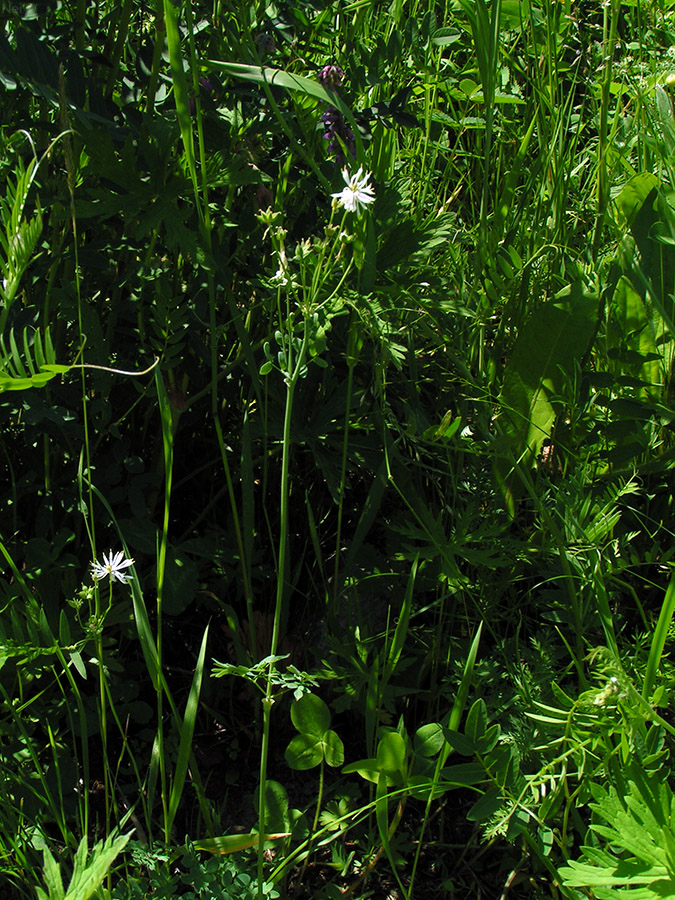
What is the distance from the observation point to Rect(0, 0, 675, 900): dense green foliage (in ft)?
3.98

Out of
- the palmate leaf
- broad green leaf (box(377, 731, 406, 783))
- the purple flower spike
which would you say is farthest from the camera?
the purple flower spike

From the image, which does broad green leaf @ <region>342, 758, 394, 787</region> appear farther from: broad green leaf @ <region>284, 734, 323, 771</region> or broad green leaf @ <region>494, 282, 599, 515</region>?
broad green leaf @ <region>494, 282, 599, 515</region>

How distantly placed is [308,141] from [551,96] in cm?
60

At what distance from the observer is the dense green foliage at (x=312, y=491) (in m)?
1.21

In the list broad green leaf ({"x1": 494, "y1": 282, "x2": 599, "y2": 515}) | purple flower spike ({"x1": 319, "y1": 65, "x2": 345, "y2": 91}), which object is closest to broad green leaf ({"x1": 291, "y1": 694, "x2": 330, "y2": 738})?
broad green leaf ({"x1": 494, "y1": 282, "x2": 599, "y2": 515})

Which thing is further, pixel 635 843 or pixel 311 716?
pixel 311 716

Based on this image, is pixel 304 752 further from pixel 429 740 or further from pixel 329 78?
pixel 329 78

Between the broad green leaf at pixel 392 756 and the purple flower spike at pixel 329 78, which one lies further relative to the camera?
the purple flower spike at pixel 329 78

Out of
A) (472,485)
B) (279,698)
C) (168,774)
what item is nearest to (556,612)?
(472,485)

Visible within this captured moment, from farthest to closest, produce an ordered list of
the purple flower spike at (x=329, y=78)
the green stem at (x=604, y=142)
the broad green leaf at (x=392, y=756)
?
the green stem at (x=604, y=142) < the purple flower spike at (x=329, y=78) < the broad green leaf at (x=392, y=756)

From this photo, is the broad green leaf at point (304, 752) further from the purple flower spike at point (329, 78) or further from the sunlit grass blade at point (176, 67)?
the purple flower spike at point (329, 78)

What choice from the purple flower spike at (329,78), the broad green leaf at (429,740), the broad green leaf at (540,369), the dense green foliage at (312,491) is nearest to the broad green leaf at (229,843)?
the dense green foliage at (312,491)

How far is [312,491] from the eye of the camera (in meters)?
1.77

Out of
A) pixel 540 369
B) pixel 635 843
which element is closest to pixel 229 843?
pixel 635 843
